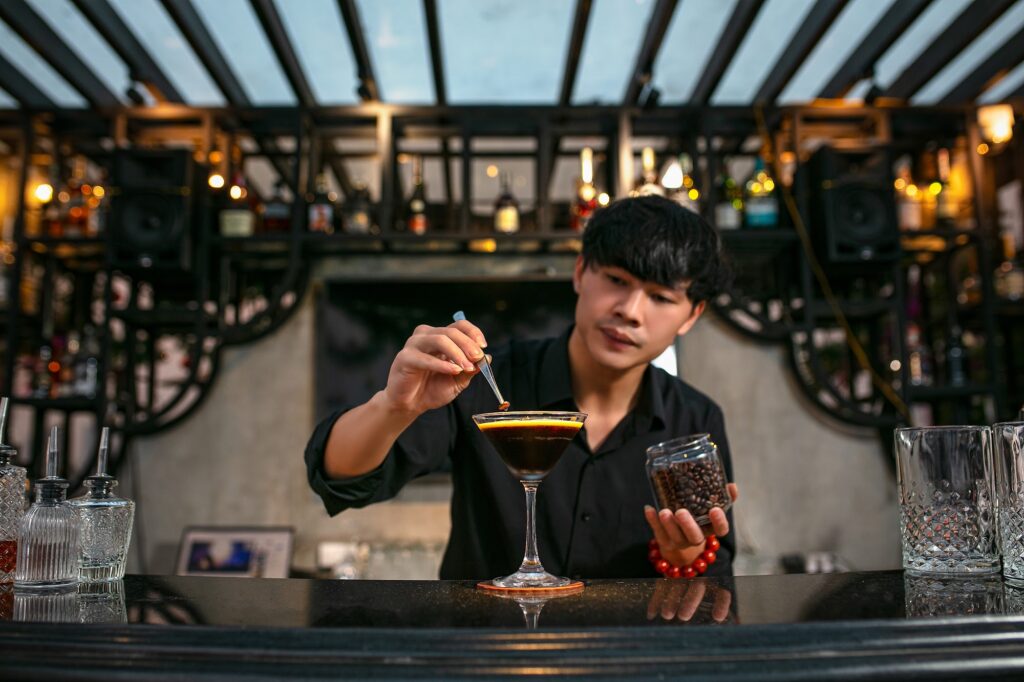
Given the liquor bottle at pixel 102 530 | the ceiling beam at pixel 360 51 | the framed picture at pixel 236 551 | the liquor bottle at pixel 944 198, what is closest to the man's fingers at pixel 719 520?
the liquor bottle at pixel 102 530

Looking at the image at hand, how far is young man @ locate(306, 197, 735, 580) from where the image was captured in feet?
4.53

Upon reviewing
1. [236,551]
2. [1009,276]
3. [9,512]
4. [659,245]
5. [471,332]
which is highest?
[1009,276]

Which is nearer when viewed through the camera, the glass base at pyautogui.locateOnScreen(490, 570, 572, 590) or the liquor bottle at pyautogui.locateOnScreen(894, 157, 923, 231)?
the glass base at pyautogui.locateOnScreen(490, 570, 572, 590)

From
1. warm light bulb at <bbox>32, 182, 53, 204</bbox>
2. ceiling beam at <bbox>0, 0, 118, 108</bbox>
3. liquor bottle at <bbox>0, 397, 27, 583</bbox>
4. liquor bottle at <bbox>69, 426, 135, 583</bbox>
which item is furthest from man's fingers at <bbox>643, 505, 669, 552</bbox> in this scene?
warm light bulb at <bbox>32, 182, 53, 204</bbox>

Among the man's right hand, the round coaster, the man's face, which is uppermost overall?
the man's face

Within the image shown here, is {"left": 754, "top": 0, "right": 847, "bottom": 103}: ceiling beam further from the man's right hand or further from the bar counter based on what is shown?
the bar counter

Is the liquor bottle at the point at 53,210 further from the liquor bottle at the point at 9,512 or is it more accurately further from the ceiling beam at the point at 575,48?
the liquor bottle at the point at 9,512

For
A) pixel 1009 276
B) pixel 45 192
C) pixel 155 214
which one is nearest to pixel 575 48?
pixel 155 214

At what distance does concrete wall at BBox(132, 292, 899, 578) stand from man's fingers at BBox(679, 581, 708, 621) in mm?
3302

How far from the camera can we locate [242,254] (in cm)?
446

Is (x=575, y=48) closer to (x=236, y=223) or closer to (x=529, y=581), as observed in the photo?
(x=236, y=223)

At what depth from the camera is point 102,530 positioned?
3.73 feet

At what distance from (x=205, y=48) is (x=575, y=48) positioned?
5.71ft

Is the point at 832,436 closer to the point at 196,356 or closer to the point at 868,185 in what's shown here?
the point at 868,185
